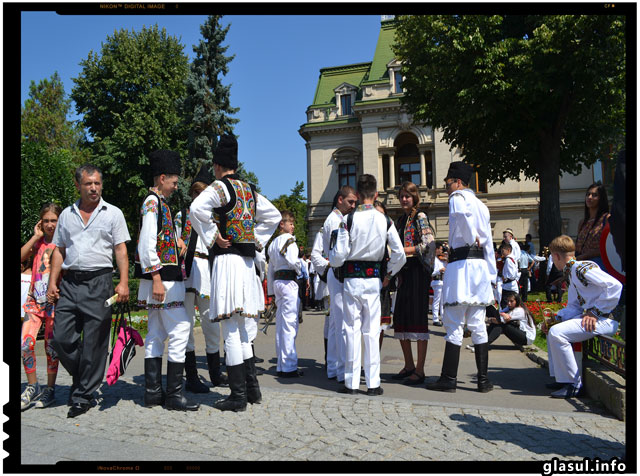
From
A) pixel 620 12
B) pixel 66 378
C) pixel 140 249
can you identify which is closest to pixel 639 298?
pixel 620 12

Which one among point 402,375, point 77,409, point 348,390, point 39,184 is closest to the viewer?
point 77,409

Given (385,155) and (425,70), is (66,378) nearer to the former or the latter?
(425,70)

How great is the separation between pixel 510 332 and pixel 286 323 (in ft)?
12.8

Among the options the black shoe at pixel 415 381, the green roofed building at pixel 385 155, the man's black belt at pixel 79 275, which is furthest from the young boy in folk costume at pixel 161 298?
the green roofed building at pixel 385 155

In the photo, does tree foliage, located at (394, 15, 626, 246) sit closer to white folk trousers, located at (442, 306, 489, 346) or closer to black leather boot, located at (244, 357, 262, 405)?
white folk trousers, located at (442, 306, 489, 346)

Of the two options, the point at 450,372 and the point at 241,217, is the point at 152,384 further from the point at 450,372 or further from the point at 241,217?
the point at 450,372

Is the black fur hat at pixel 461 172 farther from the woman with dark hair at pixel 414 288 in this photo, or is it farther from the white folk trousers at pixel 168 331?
the white folk trousers at pixel 168 331

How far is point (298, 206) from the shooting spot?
48.3 m

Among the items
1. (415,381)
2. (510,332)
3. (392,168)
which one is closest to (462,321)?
(415,381)

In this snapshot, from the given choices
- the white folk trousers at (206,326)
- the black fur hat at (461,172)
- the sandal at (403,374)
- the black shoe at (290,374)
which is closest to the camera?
the white folk trousers at (206,326)

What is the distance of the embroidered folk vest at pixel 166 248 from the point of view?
17.7 feet

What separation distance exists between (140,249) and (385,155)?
38.0 meters

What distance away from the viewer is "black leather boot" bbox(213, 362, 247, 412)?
199 inches

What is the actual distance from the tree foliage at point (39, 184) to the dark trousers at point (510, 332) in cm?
1322
